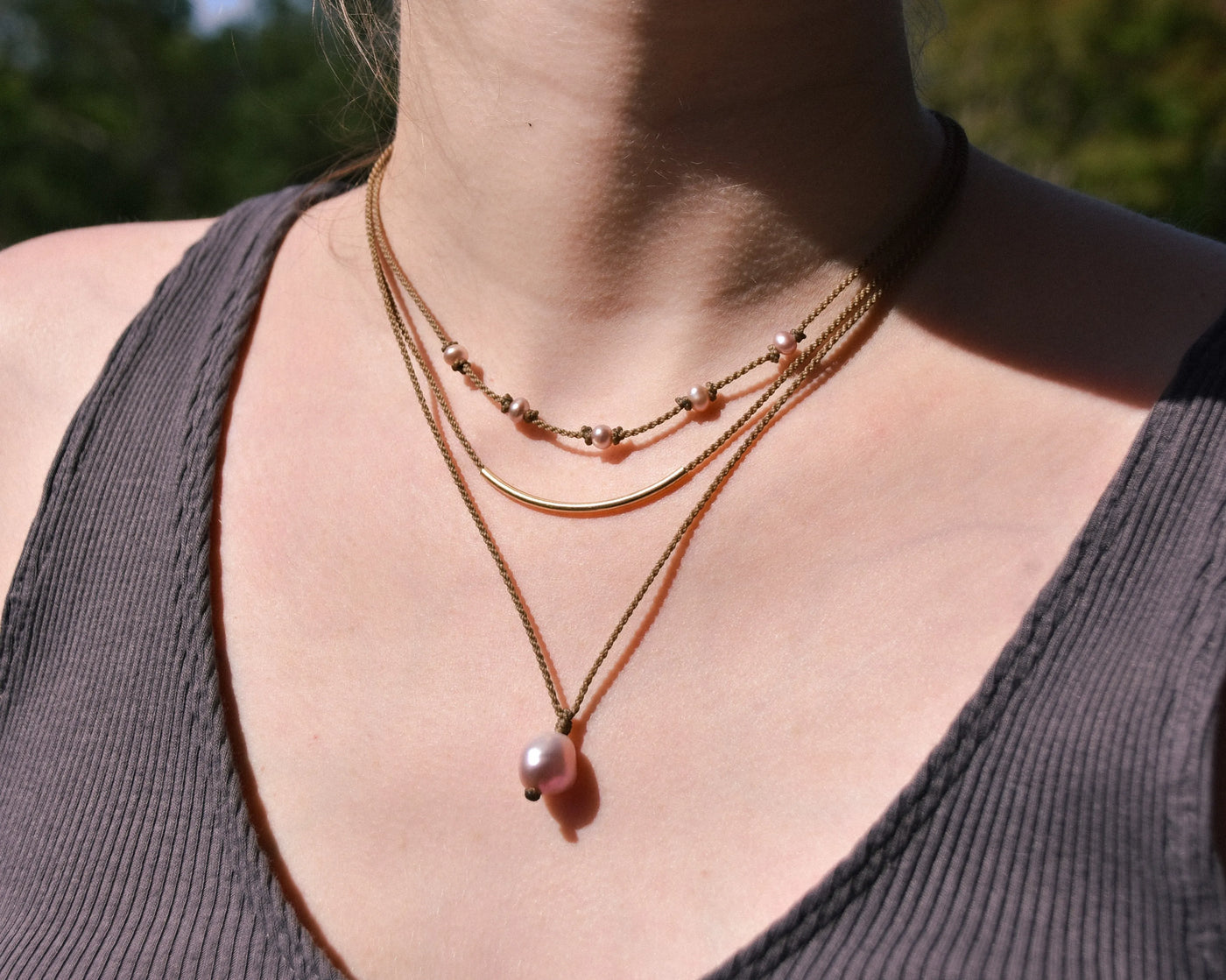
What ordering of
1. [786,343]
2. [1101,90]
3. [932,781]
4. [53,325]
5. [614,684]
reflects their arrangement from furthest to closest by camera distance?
[1101,90] → [53,325] → [786,343] → [614,684] → [932,781]

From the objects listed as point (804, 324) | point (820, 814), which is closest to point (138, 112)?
point (804, 324)

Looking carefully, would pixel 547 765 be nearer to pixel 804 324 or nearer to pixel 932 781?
pixel 932 781

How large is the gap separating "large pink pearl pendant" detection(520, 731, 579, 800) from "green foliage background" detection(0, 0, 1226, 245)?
15.9 feet

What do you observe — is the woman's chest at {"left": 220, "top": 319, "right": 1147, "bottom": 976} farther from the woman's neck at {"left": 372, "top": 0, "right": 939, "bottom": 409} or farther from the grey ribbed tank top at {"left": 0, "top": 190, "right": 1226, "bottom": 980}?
the woman's neck at {"left": 372, "top": 0, "right": 939, "bottom": 409}

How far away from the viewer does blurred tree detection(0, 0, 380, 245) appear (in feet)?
25.2

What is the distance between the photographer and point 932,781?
93 cm

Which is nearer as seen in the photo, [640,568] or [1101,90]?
[640,568]

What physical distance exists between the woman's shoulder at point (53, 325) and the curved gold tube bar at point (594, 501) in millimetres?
608

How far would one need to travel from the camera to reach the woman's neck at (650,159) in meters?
1.11

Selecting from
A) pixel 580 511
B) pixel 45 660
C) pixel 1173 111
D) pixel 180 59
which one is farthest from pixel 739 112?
pixel 180 59

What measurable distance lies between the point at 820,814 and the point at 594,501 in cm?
45

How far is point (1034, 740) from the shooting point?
930 mm

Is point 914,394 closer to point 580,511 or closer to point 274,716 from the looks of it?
point 580,511

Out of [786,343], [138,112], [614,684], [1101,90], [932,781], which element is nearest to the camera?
[932,781]
